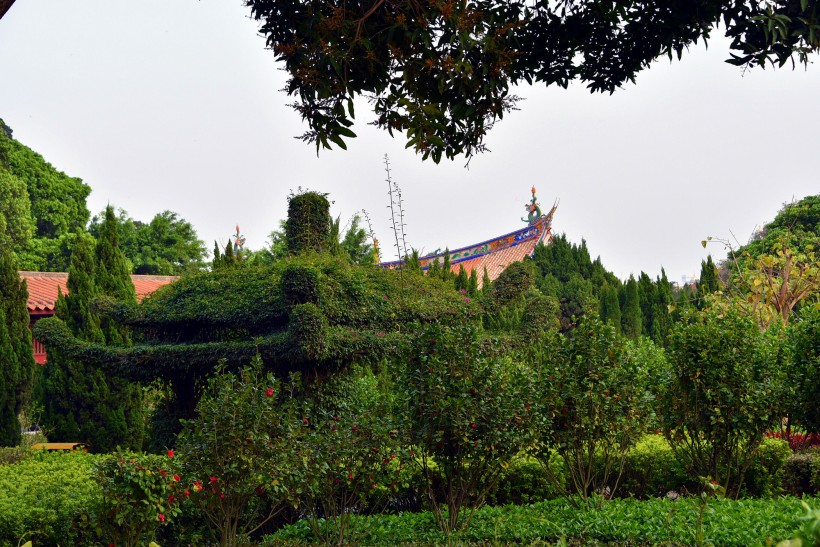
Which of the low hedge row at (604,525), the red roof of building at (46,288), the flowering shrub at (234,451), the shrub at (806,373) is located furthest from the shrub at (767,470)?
the red roof of building at (46,288)

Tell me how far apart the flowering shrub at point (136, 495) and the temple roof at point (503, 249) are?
1668cm

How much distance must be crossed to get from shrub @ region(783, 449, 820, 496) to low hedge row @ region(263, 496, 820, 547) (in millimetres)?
1233

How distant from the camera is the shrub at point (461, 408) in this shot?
624 centimetres

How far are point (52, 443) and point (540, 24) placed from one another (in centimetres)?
1049

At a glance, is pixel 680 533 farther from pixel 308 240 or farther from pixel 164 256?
pixel 164 256

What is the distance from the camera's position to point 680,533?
19.5 ft

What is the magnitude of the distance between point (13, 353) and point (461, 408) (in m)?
10.3

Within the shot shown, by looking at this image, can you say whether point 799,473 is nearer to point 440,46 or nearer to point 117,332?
point 440,46

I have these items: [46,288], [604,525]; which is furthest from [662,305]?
[46,288]

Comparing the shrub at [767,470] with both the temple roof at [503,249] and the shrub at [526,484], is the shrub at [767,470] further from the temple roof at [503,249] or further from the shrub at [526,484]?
the temple roof at [503,249]

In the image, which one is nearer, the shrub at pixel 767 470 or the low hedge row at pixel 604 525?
the low hedge row at pixel 604 525

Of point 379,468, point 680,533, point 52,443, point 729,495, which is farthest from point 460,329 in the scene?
point 52,443

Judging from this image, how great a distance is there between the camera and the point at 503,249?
24.1m

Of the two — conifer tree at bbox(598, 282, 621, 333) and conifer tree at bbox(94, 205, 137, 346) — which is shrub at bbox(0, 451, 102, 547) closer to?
conifer tree at bbox(94, 205, 137, 346)
